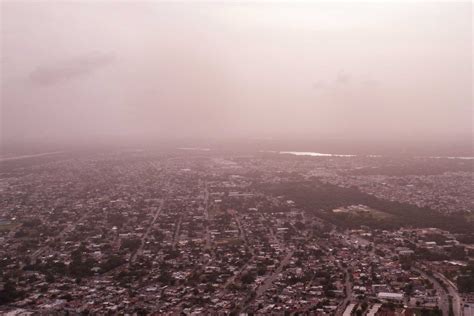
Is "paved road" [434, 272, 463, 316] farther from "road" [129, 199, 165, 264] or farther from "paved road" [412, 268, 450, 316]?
"road" [129, 199, 165, 264]

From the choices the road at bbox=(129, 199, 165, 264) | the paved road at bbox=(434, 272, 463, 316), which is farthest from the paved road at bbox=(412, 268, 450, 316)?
the road at bbox=(129, 199, 165, 264)

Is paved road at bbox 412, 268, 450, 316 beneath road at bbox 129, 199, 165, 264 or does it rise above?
beneath

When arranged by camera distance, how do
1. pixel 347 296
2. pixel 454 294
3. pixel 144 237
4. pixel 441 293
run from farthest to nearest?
1. pixel 144 237
2. pixel 347 296
3. pixel 441 293
4. pixel 454 294

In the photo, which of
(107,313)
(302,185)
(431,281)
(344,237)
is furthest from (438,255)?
(302,185)

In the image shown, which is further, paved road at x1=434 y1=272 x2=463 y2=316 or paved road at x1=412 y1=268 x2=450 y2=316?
paved road at x1=412 y1=268 x2=450 y2=316

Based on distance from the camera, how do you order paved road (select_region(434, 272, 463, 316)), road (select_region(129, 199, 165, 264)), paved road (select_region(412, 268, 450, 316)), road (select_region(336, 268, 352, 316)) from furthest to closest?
road (select_region(129, 199, 165, 264))
road (select_region(336, 268, 352, 316))
paved road (select_region(412, 268, 450, 316))
paved road (select_region(434, 272, 463, 316))

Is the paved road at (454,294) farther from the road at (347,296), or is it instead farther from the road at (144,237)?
the road at (144,237)

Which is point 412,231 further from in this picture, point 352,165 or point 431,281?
point 352,165

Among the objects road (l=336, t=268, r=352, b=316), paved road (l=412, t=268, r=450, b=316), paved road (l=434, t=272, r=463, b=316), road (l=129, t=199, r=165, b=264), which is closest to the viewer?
paved road (l=434, t=272, r=463, b=316)

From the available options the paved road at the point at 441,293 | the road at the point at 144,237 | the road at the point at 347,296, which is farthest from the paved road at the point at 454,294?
the road at the point at 144,237

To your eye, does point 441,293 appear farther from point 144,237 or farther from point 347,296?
point 144,237

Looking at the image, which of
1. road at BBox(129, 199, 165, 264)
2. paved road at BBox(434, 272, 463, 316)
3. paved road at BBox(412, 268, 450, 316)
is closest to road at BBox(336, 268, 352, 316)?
paved road at BBox(412, 268, 450, 316)

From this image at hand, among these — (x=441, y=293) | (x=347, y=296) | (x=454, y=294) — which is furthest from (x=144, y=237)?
(x=454, y=294)
